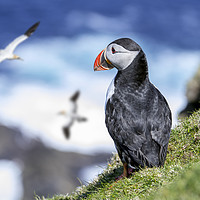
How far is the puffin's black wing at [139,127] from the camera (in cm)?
472

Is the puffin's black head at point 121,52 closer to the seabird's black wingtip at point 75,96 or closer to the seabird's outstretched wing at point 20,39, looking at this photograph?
the seabird's outstretched wing at point 20,39

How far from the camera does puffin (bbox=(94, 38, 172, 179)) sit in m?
4.73

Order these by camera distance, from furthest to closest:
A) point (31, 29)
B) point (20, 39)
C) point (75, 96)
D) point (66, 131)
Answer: point (66, 131) < point (75, 96) < point (20, 39) < point (31, 29)

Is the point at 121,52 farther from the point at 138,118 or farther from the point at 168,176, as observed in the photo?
the point at 168,176

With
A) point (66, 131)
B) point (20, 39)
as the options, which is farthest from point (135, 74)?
point (66, 131)

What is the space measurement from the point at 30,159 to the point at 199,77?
27.1 meters

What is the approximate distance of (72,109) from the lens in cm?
2339

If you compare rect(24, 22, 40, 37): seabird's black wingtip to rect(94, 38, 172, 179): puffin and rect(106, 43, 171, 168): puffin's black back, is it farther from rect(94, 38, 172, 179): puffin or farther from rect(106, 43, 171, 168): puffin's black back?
rect(106, 43, 171, 168): puffin's black back

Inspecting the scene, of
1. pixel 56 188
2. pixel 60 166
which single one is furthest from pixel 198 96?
pixel 60 166

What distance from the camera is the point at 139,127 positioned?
4.73 meters

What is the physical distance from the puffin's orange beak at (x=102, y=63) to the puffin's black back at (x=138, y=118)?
301 mm

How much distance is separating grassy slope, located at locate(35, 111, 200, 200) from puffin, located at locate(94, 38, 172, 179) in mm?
272

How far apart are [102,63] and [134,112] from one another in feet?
3.71

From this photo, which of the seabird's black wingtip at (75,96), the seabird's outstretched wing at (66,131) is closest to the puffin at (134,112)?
the seabird's black wingtip at (75,96)
